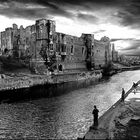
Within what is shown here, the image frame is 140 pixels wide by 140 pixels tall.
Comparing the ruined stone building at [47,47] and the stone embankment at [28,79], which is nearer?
the stone embankment at [28,79]

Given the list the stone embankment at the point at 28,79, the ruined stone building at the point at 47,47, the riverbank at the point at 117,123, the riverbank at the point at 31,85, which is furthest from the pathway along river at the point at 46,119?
the ruined stone building at the point at 47,47

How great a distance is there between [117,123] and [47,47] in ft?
123

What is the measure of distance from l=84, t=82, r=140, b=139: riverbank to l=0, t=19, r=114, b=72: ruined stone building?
Answer: 101ft

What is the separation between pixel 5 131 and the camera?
14.8 metres

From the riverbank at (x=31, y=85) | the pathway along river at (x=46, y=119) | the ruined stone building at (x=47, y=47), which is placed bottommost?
the pathway along river at (x=46, y=119)

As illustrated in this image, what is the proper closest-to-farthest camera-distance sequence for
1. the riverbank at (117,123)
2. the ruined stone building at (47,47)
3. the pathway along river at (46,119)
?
the riverbank at (117,123), the pathway along river at (46,119), the ruined stone building at (47,47)

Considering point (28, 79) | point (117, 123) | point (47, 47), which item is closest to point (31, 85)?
point (28, 79)

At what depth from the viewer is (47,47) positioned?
48.0 m

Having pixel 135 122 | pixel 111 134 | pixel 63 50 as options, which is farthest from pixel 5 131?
pixel 63 50

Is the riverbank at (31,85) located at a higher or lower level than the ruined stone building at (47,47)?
lower

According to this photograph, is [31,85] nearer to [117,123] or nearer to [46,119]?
[46,119]

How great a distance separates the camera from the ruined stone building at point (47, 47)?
4788 centimetres

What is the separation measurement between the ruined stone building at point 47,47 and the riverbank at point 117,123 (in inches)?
1207

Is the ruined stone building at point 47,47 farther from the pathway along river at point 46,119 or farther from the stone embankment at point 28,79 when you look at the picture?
the pathway along river at point 46,119
